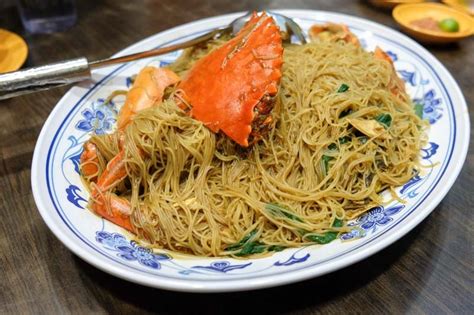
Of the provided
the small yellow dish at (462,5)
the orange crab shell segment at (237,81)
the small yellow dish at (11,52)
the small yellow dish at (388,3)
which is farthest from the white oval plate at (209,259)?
the small yellow dish at (462,5)

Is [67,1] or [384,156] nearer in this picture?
[384,156]

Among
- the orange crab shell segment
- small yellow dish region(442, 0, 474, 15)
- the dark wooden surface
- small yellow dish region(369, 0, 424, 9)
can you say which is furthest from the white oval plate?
small yellow dish region(442, 0, 474, 15)

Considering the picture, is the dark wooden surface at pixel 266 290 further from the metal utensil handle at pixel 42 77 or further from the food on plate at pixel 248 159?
the metal utensil handle at pixel 42 77

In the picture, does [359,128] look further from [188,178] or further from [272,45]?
[188,178]

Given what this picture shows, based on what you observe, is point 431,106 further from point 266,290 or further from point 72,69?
point 72,69

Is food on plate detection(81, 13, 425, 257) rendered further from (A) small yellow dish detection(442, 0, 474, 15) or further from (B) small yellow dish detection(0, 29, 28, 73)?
(A) small yellow dish detection(442, 0, 474, 15)

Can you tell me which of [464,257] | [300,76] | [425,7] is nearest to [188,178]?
[300,76]

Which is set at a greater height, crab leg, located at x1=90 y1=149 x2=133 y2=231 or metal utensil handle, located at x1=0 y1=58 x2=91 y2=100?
metal utensil handle, located at x1=0 y1=58 x2=91 y2=100

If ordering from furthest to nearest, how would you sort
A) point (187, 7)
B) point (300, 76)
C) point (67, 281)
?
1. point (187, 7)
2. point (300, 76)
3. point (67, 281)
